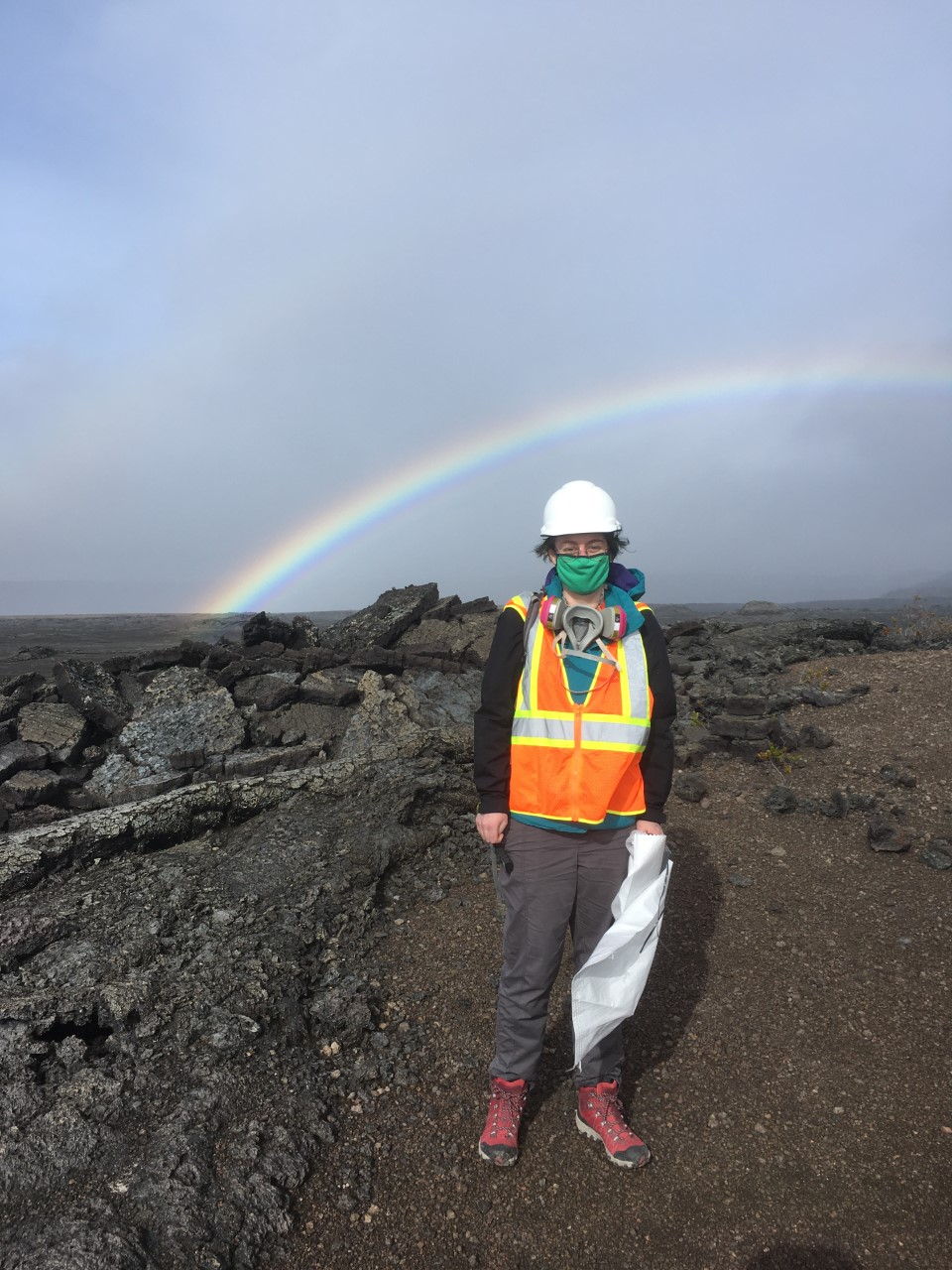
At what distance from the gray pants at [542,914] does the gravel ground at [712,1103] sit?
0.44 meters

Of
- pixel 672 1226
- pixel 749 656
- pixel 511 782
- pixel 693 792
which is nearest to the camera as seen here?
pixel 672 1226

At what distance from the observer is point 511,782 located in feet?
9.73

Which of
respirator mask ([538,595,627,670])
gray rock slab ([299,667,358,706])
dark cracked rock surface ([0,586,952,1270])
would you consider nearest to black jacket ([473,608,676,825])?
respirator mask ([538,595,627,670])

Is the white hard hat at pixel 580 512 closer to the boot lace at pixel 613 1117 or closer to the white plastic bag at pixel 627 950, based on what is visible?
the white plastic bag at pixel 627 950

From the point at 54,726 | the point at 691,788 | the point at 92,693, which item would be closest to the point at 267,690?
the point at 92,693

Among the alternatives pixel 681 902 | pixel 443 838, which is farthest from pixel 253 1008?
pixel 681 902

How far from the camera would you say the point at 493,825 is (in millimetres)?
2941

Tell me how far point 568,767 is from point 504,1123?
1.54 metres

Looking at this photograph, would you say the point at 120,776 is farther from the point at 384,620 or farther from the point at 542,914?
the point at 542,914

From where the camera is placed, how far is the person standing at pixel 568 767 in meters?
2.84

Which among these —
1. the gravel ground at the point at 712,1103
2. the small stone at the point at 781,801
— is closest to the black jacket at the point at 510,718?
the gravel ground at the point at 712,1103

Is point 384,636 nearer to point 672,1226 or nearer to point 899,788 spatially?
point 899,788

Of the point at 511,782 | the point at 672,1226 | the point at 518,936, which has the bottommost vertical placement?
the point at 672,1226

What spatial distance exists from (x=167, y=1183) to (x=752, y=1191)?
2.22m
